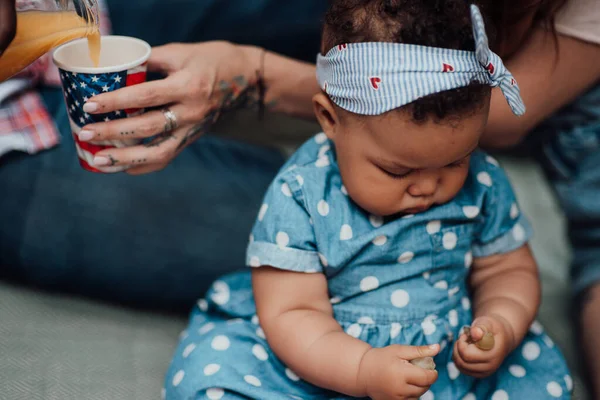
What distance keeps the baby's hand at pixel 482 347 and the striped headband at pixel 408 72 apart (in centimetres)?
29

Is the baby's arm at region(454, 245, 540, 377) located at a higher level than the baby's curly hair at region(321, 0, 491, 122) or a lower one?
lower

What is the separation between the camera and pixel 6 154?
121 cm

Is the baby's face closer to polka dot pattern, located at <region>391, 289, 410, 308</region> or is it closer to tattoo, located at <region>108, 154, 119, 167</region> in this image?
polka dot pattern, located at <region>391, 289, 410, 308</region>

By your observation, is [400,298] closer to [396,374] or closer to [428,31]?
[396,374]

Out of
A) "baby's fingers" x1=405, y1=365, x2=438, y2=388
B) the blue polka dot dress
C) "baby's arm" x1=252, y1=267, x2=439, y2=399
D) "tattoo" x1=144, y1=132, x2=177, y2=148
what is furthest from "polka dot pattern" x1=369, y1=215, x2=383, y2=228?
"tattoo" x1=144, y1=132, x2=177, y2=148

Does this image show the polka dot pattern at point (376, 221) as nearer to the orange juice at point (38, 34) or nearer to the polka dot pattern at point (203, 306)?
the polka dot pattern at point (203, 306)

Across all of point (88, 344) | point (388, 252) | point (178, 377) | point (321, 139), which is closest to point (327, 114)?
A: point (321, 139)

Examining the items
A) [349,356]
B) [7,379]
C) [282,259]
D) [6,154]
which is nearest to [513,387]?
[349,356]

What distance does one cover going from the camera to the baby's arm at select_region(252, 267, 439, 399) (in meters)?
0.81

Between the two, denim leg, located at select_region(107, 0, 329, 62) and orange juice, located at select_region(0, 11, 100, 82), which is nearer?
orange juice, located at select_region(0, 11, 100, 82)

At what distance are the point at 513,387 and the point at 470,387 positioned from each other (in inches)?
2.4

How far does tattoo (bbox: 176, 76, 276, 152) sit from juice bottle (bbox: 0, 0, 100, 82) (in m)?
0.24

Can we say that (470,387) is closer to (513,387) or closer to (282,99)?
(513,387)

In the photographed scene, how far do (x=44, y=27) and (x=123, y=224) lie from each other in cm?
48
